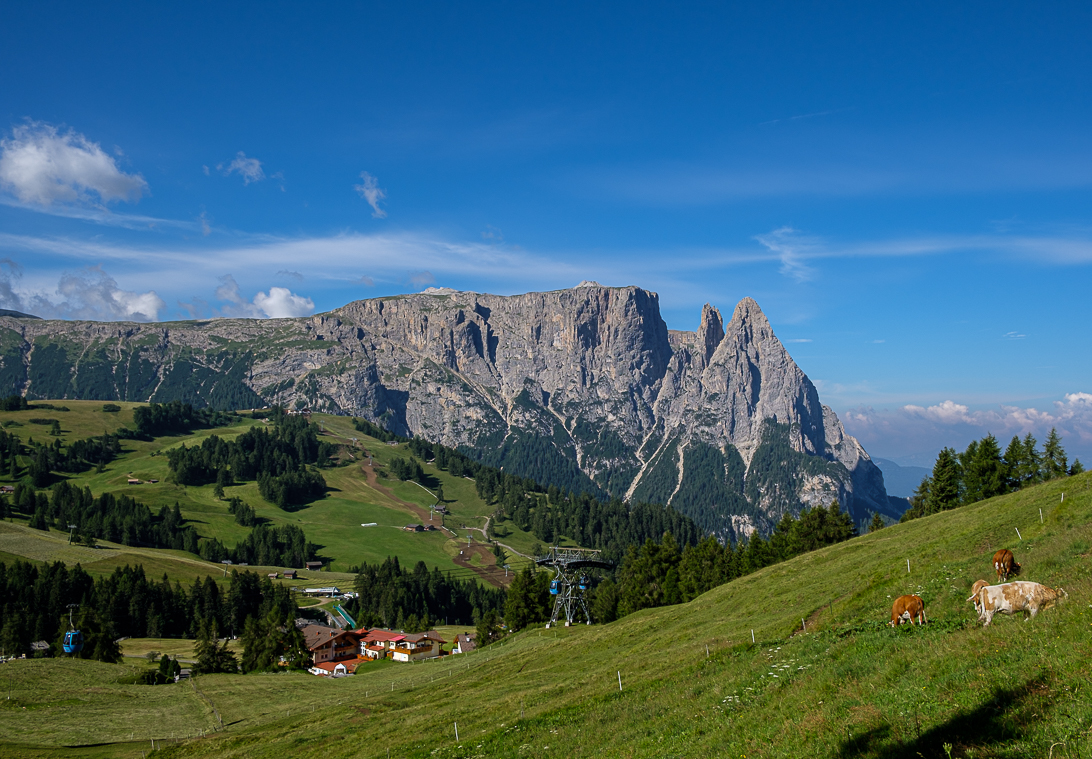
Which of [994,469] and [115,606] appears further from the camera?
[115,606]

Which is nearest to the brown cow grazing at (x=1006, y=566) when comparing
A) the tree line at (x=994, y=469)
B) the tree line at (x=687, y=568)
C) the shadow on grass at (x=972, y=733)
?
the shadow on grass at (x=972, y=733)

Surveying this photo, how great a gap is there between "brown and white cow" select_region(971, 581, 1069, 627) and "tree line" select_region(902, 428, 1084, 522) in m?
80.9

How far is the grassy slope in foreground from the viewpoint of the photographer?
44.1 feet

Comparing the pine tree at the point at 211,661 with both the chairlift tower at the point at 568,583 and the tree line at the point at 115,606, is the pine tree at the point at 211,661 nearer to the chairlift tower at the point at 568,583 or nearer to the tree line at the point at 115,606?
the tree line at the point at 115,606

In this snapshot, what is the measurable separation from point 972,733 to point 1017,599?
8.83 m

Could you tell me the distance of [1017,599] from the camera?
1878 cm

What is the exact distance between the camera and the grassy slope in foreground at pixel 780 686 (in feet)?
44.1

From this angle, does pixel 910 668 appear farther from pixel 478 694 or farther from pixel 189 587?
pixel 189 587

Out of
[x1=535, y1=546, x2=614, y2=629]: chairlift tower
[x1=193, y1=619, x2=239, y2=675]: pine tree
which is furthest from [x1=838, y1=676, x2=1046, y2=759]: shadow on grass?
[x1=193, y1=619, x2=239, y2=675]: pine tree

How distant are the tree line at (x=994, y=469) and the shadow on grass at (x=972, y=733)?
88.9 m

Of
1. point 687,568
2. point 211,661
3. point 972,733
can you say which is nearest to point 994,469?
point 687,568

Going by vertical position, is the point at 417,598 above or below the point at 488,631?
below

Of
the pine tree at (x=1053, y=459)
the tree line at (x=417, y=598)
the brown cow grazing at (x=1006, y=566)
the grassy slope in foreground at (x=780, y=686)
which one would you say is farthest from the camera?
the tree line at (x=417, y=598)

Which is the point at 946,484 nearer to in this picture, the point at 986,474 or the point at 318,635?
the point at 986,474
